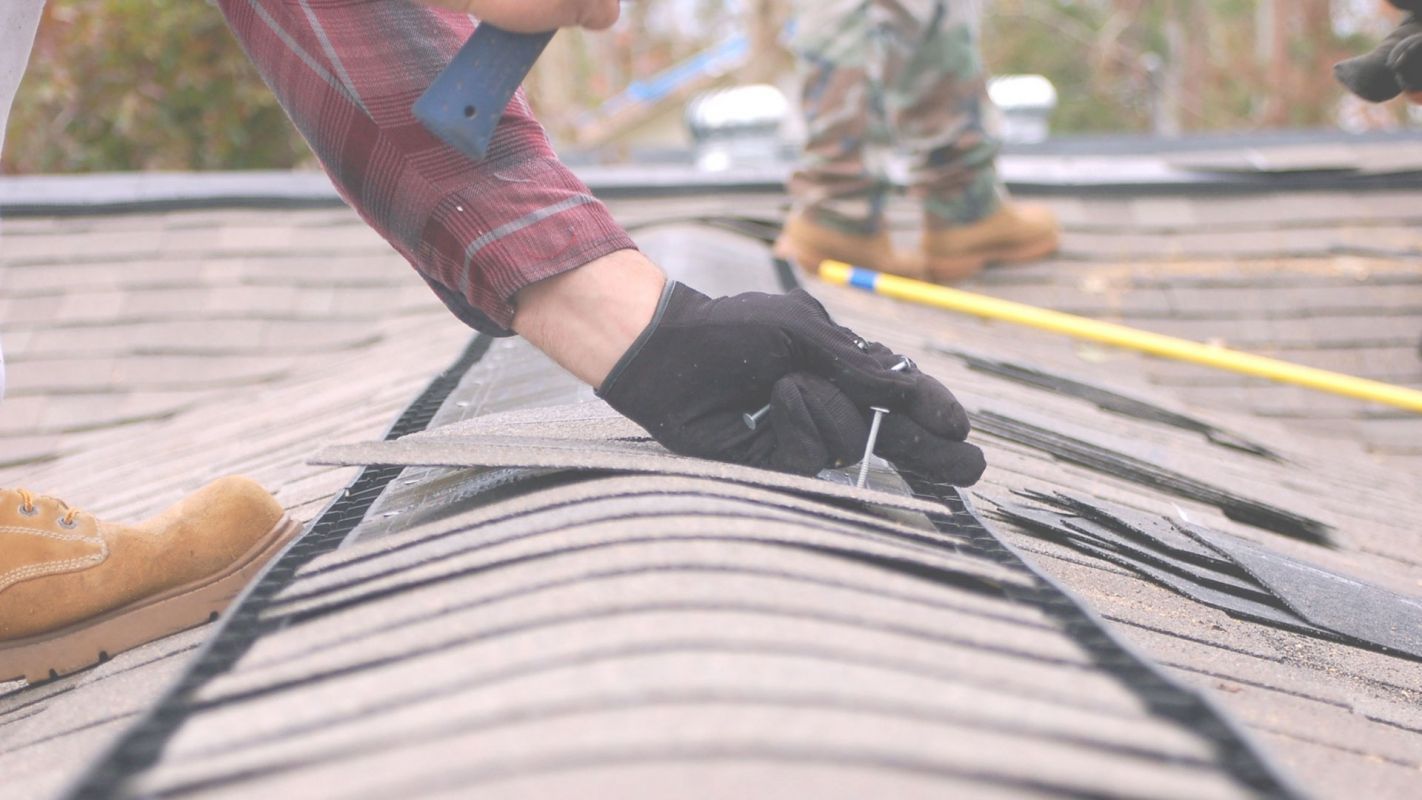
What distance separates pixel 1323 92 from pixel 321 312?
1618cm

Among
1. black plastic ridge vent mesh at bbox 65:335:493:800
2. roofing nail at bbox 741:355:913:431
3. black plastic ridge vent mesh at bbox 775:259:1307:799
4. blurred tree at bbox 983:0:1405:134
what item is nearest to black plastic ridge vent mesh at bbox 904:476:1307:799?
black plastic ridge vent mesh at bbox 775:259:1307:799

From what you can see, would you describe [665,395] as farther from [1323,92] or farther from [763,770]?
[1323,92]

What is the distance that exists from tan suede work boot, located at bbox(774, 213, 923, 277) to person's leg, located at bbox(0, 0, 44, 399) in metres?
2.53

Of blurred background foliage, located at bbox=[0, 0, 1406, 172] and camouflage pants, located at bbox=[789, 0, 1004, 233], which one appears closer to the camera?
camouflage pants, located at bbox=[789, 0, 1004, 233]

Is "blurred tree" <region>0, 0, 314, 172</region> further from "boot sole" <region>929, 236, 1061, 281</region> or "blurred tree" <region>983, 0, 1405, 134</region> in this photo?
"blurred tree" <region>983, 0, 1405, 134</region>

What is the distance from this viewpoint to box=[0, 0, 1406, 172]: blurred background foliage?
666 centimetres

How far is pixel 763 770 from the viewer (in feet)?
2.56

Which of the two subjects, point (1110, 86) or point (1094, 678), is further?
point (1110, 86)

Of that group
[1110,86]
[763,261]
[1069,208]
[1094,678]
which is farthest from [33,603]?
[1110,86]

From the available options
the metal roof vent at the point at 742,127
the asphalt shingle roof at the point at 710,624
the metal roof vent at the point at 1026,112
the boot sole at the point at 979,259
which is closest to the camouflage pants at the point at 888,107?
the boot sole at the point at 979,259

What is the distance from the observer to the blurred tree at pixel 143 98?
6.55 m

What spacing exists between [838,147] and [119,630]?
283cm

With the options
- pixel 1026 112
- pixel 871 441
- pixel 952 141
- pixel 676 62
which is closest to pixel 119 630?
pixel 871 441

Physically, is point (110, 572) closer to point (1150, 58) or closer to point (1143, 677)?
point (1143, 677)
